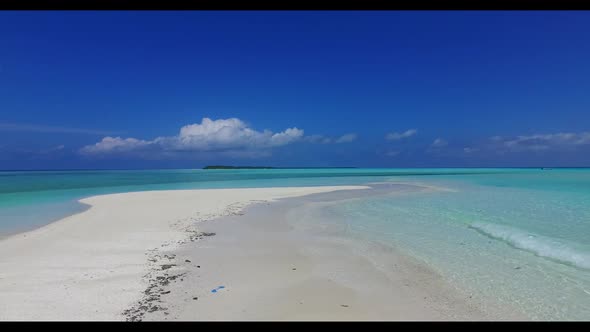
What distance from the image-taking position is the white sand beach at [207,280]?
505 cm

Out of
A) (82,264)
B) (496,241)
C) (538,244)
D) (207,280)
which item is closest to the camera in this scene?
(207,280)

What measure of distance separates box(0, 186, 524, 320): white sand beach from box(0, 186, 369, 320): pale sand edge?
0.07 ft

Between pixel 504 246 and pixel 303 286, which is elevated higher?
pixel 303 286

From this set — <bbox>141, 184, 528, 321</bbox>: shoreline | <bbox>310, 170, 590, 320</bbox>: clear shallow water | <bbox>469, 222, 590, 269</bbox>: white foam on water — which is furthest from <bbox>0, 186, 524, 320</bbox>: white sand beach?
<bbox>469, 222, 590, 269</bbox>: white foam on water

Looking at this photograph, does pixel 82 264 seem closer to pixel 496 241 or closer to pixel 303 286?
pixel 303 286

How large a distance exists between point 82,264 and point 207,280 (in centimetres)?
323

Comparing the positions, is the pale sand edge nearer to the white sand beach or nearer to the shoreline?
the white sand beach

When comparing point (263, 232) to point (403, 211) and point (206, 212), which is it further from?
point (403, 211)

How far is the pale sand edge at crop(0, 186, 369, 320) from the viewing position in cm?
511

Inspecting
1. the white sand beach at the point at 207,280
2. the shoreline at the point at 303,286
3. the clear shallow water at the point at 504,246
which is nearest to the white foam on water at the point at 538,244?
the clear shallow water at the point at 504,246

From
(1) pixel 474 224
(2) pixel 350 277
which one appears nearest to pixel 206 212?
(2) pixel 350 277

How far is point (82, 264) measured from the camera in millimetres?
7391

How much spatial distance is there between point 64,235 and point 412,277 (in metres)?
10.5

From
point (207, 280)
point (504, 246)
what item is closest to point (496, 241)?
point (504, 246)
